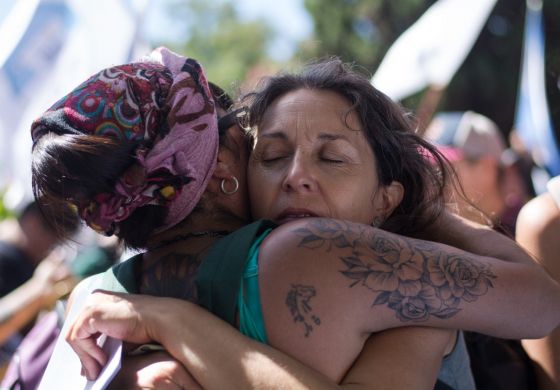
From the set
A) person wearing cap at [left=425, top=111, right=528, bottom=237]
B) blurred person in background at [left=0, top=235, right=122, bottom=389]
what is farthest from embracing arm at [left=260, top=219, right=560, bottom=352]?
person wearing cap at [left=425, top=111, right=528, bottom=237]

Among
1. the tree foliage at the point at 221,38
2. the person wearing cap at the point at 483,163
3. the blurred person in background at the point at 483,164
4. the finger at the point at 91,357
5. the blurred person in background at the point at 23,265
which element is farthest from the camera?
the tree foliage at the point at 221,38

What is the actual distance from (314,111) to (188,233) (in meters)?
0.51

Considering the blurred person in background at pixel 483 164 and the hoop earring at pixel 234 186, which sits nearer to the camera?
the hoop earring at pixel 234 186

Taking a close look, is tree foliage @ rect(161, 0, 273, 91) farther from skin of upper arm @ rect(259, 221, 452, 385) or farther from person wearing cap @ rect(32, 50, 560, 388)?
skin of upper arm @ rect(259, 221, 452, 385)

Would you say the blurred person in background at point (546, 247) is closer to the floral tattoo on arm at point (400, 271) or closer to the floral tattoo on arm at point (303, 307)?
the floral tattoo on arm at point (400, 271)

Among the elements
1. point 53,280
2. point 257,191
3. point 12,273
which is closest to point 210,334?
point 257,191

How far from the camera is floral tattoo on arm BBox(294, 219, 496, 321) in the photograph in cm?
173

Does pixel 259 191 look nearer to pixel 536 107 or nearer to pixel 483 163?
pixel 536 107

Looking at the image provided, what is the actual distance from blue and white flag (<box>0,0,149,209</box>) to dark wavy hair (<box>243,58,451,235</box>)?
2809 mm

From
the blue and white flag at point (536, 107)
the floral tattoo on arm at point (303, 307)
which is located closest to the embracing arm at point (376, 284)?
the floral tattoo on arm at point (303, 307)

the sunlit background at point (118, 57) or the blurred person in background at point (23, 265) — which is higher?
the sunlit background at point (118, 57)

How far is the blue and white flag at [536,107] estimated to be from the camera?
4.55 meters

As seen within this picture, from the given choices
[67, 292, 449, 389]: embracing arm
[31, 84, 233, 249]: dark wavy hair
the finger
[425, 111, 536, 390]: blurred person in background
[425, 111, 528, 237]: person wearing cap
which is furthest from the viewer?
[425, 111, 528, 237]: person wearing cap

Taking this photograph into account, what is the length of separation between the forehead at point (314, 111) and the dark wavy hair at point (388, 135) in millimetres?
26
